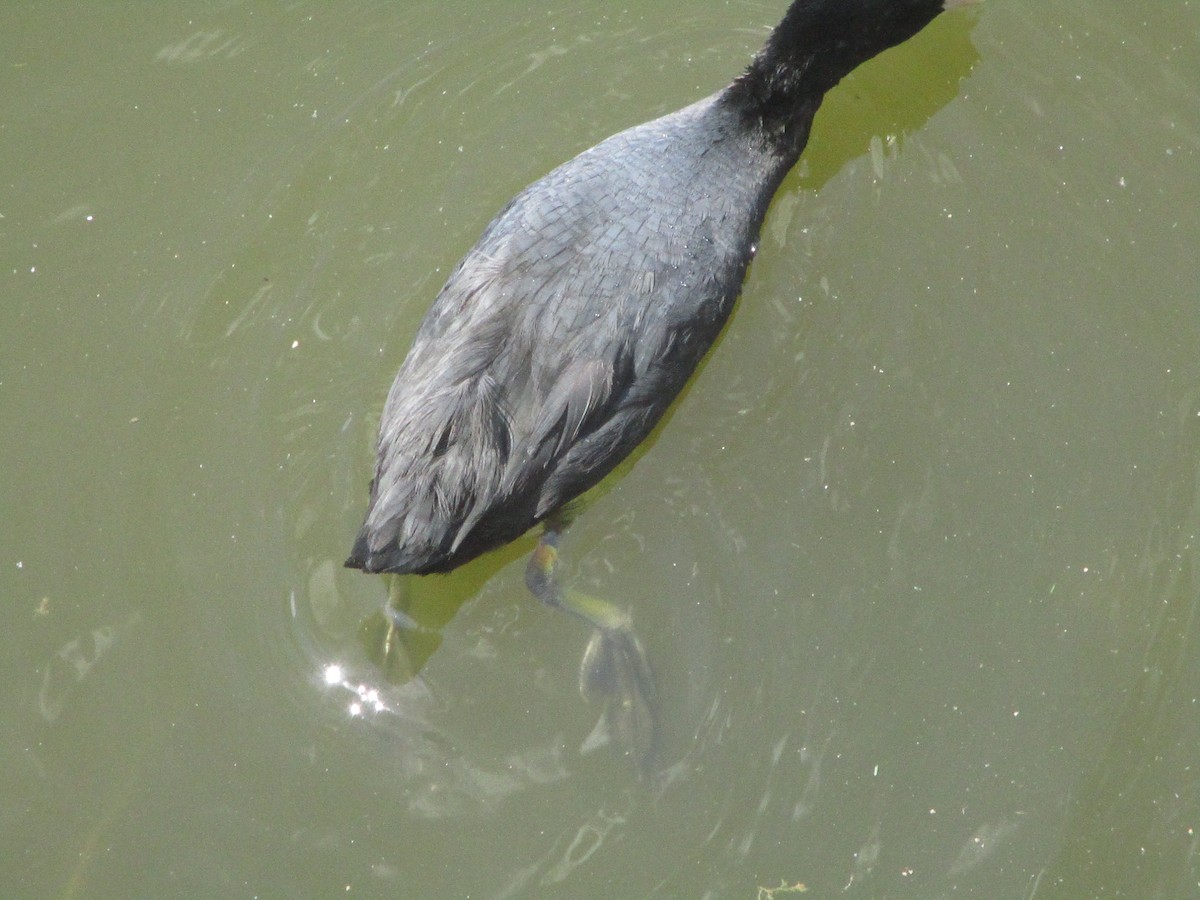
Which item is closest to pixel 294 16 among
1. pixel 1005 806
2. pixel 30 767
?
pixel 30 767

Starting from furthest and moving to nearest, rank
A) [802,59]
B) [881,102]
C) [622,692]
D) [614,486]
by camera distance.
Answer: [881,102]
[802,59]
[614,486]
[622,692]

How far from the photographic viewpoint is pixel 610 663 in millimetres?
3098

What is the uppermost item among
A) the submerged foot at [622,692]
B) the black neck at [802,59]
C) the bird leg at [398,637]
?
the black neck at [802,59]

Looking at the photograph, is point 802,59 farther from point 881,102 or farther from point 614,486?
point 614,486

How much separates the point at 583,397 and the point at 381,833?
124 centimetres

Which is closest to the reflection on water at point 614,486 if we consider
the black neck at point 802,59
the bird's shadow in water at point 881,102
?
the bird's shadow in water at point 881,102

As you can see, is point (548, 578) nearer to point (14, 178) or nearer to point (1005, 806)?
point (1005, 806)

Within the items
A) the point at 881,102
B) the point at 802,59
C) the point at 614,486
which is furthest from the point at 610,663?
the point at 881,102

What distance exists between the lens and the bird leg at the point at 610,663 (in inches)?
120

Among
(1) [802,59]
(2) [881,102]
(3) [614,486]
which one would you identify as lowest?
(3) [614,486]

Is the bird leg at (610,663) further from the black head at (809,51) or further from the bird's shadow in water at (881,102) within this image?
the black head at (809,51)

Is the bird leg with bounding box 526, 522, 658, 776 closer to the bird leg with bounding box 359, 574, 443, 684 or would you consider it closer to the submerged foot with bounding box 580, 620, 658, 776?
the submerged foot with bounding box 580, 620, 658, 776

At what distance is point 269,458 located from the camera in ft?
10.7

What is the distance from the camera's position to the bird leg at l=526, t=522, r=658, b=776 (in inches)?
120
